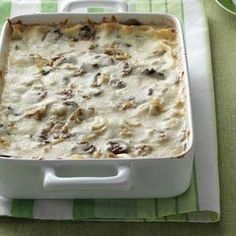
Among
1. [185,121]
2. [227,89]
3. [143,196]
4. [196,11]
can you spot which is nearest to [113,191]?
[143,196]

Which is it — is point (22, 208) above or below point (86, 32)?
below

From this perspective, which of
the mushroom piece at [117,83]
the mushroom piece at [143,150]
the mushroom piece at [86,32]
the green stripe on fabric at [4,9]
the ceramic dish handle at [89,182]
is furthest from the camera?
the green stripe on fabric at [4,9]

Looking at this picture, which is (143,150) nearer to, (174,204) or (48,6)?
(174,204)

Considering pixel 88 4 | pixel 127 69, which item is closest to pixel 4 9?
pixel 88 4

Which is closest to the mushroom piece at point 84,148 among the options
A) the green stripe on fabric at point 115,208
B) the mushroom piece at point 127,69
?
the green stripe on fabric at point 115,208

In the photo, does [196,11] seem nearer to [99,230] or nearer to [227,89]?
[227,89]

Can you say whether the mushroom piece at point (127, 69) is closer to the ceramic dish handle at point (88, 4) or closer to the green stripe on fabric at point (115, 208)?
the ceramic dish handle at point (88, 4)

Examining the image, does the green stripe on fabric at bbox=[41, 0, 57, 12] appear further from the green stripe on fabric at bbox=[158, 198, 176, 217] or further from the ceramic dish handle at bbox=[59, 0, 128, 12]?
the green stripe on fabric at bbox=[158, 198, 176, 217]
